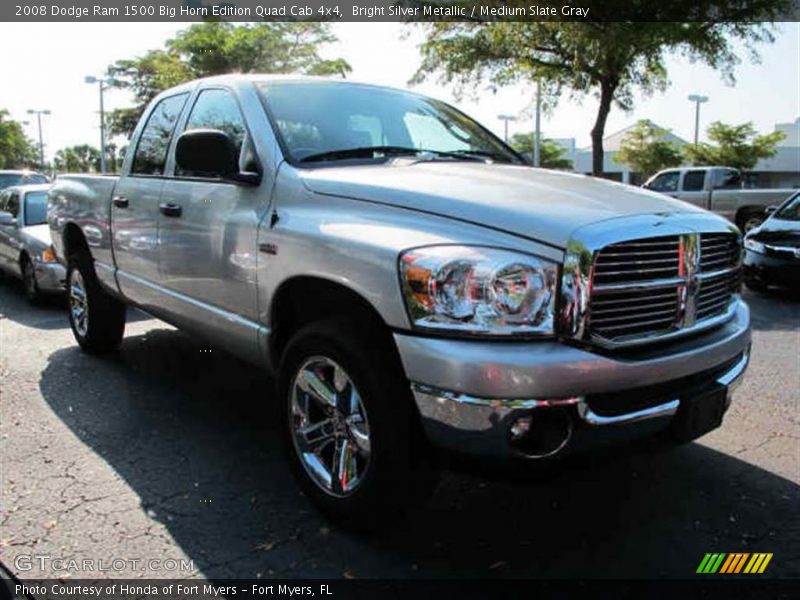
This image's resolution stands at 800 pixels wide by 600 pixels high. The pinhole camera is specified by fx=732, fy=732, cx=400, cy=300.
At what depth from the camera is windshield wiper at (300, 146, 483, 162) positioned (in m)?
3.58

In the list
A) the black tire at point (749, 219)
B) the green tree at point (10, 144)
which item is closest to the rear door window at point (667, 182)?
the black tire at point (749, 219)

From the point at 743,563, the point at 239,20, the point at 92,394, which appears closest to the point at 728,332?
the point at 743,563

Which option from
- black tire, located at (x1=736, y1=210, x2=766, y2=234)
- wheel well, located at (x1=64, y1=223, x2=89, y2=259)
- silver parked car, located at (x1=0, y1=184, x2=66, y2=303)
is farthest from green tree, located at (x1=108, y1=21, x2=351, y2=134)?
wheel well, located at (x1=64, y1=223, x2=89, y2=259)

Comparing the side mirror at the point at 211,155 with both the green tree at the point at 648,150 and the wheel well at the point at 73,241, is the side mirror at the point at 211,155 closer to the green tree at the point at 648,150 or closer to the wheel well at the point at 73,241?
the wheel well at the point at 73,241

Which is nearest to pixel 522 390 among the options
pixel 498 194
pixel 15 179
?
pixel 498 194

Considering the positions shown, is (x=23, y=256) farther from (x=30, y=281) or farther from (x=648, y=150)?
(x=648, y=150)

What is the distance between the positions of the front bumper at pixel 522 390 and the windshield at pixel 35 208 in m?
8.03

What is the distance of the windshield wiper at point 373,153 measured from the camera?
3.58 m

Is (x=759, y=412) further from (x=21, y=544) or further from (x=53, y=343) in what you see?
(x=53, y=343)

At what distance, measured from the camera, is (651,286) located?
2740 millimetres

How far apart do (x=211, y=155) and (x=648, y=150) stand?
4349cm

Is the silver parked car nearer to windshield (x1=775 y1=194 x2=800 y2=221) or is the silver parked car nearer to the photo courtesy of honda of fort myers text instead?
the photo courtesy of honda of fort myers text

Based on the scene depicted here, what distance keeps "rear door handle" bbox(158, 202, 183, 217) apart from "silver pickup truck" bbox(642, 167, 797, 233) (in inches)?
571

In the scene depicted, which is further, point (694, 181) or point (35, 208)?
point (694, 181)
